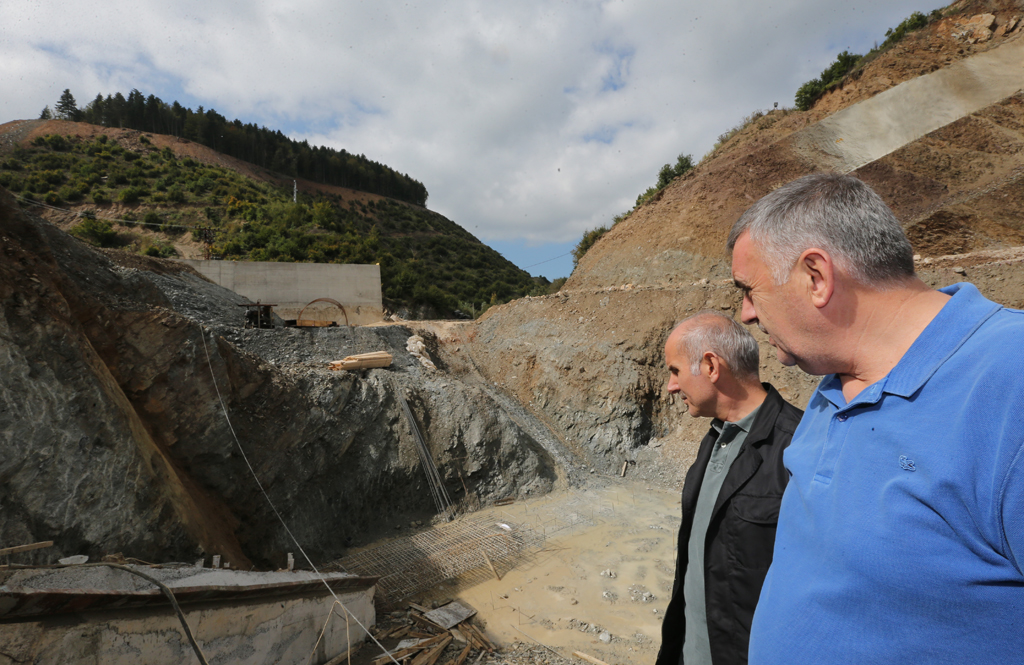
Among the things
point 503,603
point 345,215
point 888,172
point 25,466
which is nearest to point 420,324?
point 503,603

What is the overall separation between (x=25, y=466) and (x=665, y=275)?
1631 cm

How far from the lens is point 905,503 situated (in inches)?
30.1

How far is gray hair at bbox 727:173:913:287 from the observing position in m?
0.96

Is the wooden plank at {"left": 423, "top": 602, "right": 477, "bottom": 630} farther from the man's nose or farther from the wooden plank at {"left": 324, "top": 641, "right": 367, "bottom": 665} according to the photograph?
the man's nose

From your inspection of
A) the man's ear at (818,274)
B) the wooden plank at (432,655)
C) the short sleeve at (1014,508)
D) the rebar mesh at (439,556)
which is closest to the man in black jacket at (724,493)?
the man's ear at (818,274)

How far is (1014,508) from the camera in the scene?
2.05 ft

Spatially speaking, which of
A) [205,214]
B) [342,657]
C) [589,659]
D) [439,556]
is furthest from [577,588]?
[205,214]

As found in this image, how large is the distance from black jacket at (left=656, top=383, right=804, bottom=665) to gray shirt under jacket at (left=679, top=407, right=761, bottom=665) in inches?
2.8

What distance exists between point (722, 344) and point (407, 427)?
7886mm

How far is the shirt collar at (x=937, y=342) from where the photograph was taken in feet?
2.57

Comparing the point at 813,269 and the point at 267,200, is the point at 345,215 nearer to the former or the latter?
the point at 267,200

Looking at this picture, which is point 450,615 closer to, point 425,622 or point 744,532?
point 425,622

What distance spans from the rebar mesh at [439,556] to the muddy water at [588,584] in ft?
0.88

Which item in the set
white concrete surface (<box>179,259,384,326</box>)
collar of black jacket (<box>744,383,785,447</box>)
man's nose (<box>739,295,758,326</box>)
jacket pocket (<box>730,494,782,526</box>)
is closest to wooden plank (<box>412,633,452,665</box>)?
jacket pocket (<box>730,494,782,526</box>)
